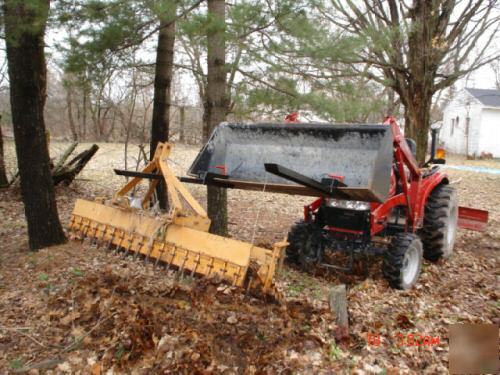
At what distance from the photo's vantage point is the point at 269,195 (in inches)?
490

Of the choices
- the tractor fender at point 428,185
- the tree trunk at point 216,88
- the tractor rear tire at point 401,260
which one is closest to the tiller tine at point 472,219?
the tractor fender at point 428,185

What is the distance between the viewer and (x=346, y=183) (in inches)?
192

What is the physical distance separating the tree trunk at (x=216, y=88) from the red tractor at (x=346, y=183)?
1032mm

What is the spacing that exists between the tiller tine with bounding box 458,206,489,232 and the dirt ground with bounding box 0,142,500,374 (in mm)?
1957

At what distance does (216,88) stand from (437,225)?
3.73 meters

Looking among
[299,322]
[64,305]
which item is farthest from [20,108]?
[299,322]

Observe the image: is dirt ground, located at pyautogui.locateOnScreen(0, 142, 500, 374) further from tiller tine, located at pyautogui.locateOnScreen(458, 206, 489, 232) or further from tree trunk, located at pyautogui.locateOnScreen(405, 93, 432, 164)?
tree trunk, located at pyautogui.locateOnScreen(405, 93, 432, 164)

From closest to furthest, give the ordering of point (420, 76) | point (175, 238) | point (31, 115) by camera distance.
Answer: point (175, 238), point (31, 115), point (420, 76)

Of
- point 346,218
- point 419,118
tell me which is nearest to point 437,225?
point 346,218

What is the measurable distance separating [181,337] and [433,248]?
13.6ft

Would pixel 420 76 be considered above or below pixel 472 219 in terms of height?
above

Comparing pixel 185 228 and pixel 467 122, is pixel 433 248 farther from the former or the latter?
pixel 467 122

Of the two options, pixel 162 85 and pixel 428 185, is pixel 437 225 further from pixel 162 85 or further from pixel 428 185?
pixel 162 85

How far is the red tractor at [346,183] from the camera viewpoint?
4.54 meters
